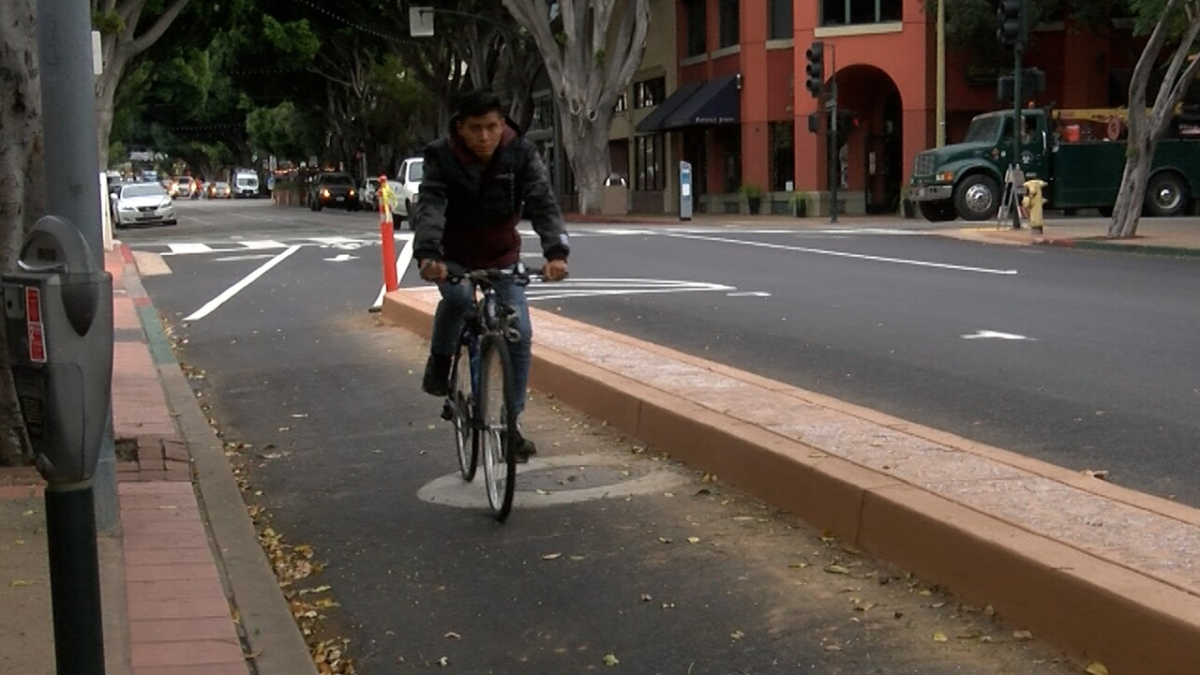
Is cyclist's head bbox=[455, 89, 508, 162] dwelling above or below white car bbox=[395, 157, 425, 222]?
above

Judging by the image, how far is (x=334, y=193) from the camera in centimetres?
6238

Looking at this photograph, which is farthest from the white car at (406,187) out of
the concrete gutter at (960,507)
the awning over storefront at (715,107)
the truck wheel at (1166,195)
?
the concrete gutter at (960,507)

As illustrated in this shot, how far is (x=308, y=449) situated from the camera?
8812 mm

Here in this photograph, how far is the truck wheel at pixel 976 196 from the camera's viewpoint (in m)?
33.0

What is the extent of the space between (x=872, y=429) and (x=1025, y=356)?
3815 mm

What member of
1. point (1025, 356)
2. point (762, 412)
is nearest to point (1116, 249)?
point (1025, 356)

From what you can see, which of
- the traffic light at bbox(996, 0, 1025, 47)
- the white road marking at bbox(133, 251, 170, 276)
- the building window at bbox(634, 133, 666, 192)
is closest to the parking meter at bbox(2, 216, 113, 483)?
the white road marking at bbox(133, 251, 170, 276)

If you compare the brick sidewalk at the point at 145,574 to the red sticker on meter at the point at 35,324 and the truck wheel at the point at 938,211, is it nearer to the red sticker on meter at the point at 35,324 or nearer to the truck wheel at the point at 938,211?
the red sticker on meter at the point at 35,324

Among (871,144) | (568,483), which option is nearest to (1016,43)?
(871,144)

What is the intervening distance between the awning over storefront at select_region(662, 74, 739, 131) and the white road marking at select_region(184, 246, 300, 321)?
19.3 meters

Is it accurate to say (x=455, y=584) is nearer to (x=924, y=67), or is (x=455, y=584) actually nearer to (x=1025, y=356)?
(x=1025, y=356)

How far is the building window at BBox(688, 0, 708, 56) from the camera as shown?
47281 millimetres

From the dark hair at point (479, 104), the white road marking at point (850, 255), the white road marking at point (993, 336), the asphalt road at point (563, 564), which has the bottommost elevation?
the asphalt road at point (563, 564)

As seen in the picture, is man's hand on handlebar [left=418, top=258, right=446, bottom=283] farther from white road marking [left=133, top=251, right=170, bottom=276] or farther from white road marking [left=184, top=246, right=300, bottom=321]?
white road marking [left=133, top=251, right=170, bottom=276]
